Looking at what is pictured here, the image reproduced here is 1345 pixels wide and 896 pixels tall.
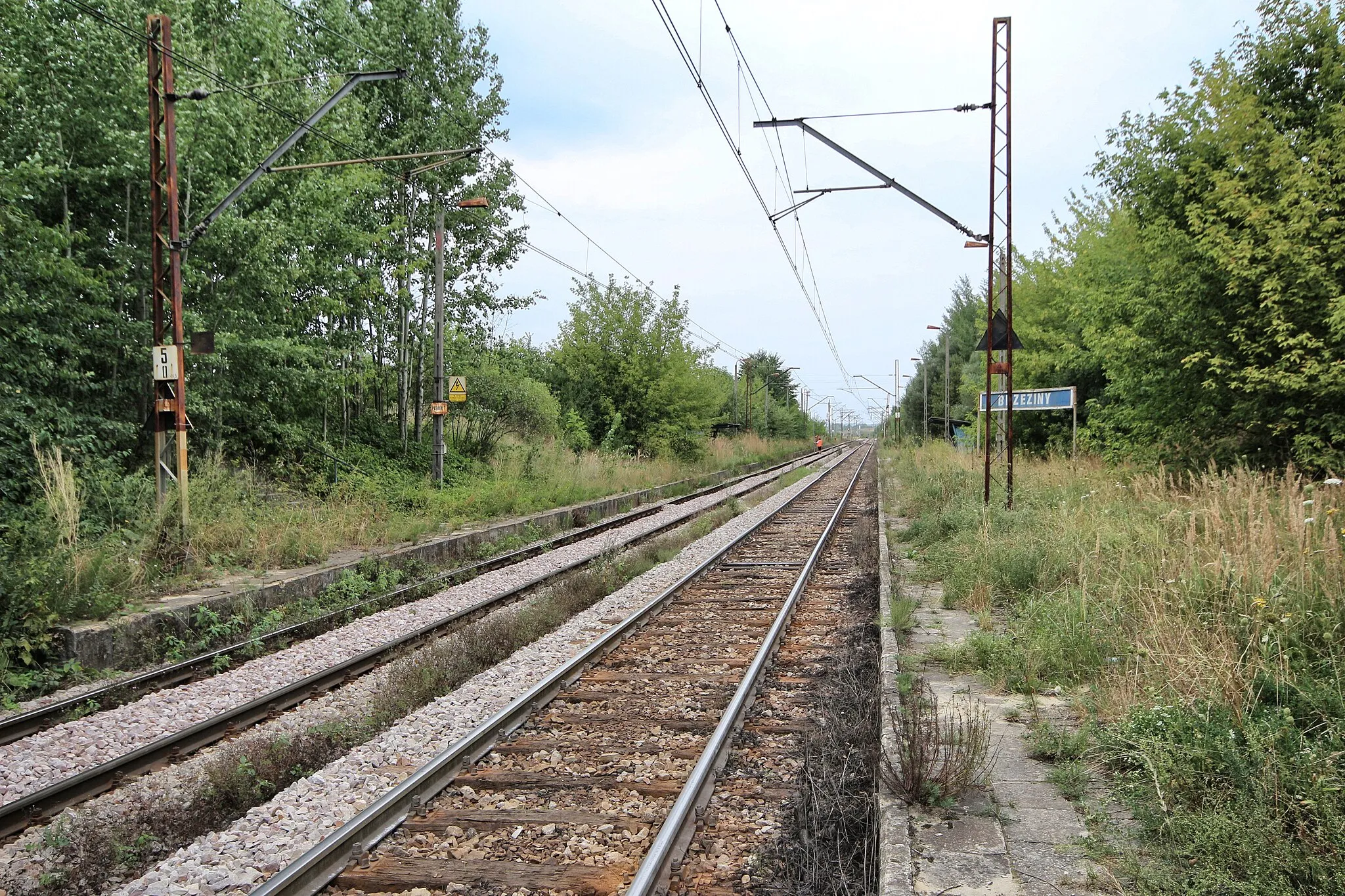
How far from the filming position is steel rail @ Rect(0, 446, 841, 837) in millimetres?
4934

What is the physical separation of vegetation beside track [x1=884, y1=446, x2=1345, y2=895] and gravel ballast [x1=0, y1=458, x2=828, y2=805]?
19.5 ft

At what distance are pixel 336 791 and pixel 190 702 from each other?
2.84 m

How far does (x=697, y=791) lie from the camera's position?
468 centimetres

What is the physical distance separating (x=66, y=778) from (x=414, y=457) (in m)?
18.8

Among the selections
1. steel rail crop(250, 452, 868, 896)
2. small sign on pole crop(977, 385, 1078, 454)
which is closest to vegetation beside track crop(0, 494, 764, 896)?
steel rail crop(250, 452, 868, 896)

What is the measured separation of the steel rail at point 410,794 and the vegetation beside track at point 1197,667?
3.35 m

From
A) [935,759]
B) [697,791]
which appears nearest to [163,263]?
[697,791]

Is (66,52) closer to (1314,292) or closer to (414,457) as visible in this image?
(414,457)

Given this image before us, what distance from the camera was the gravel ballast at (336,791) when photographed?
4.02 m

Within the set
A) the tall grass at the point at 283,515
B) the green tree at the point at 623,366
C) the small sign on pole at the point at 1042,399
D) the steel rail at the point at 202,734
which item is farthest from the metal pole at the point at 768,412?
the steel rail at the point at 202,734

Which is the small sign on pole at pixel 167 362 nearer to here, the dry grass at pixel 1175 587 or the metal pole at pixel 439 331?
the metal pole at pixel 439 331

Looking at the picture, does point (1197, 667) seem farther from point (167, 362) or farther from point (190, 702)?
point (167, 362)

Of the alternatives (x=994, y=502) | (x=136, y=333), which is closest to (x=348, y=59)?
(x=136, y=333)

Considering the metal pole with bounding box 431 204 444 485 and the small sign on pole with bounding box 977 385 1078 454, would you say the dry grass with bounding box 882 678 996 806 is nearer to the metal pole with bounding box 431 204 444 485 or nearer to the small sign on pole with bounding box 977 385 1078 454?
the small sign on pole with bounding box 977 385 1078 454
